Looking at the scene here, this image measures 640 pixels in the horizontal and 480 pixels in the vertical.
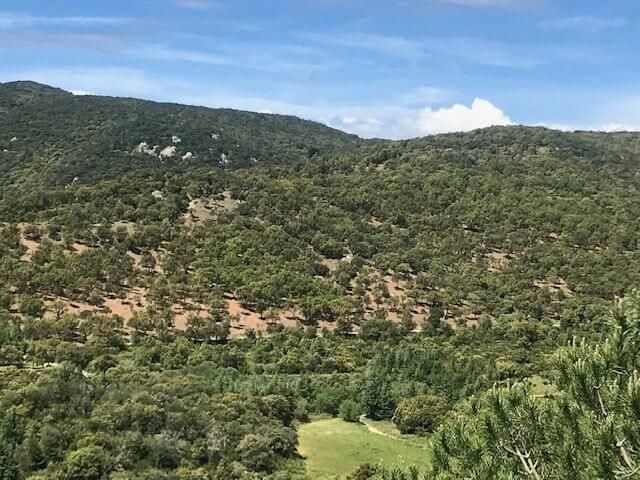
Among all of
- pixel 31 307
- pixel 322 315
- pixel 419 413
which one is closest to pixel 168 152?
pixel 322 315

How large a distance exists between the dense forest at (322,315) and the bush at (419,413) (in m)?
0.13

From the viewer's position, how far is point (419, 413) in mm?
36281

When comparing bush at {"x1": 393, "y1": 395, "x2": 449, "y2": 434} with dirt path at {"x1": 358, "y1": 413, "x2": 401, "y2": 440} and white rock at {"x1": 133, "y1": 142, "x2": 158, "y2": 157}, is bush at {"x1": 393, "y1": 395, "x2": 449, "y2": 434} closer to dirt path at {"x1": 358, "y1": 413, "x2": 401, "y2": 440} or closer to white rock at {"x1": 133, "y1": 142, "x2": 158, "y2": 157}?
dirt path at {"x1": 358, "y1": 413, "x2": 401, "y2": 440}

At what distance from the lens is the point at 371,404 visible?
39375 millimetres

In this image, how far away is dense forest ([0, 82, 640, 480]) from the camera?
24.9ft

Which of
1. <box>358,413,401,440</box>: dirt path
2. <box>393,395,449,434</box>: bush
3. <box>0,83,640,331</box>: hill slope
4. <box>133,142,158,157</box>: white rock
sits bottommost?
<box>358,413,401,440</box>: dirt path

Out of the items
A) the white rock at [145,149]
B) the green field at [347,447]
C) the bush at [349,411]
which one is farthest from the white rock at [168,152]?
the green field at [347,447]

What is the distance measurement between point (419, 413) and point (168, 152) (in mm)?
116542

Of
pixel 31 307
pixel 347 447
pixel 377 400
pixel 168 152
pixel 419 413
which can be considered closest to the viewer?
pixel 347 447

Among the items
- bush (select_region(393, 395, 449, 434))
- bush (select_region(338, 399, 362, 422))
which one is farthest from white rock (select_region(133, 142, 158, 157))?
bush (select_region(393, 395, 449, 434))

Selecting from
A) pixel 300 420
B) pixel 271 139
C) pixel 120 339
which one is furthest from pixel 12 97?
pixel 300 420

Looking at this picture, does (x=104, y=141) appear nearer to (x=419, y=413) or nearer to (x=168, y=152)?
(x=168, y=152)

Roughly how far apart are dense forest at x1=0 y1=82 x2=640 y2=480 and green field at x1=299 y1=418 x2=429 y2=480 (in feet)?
3.37

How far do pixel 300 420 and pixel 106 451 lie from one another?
46.7 ft
